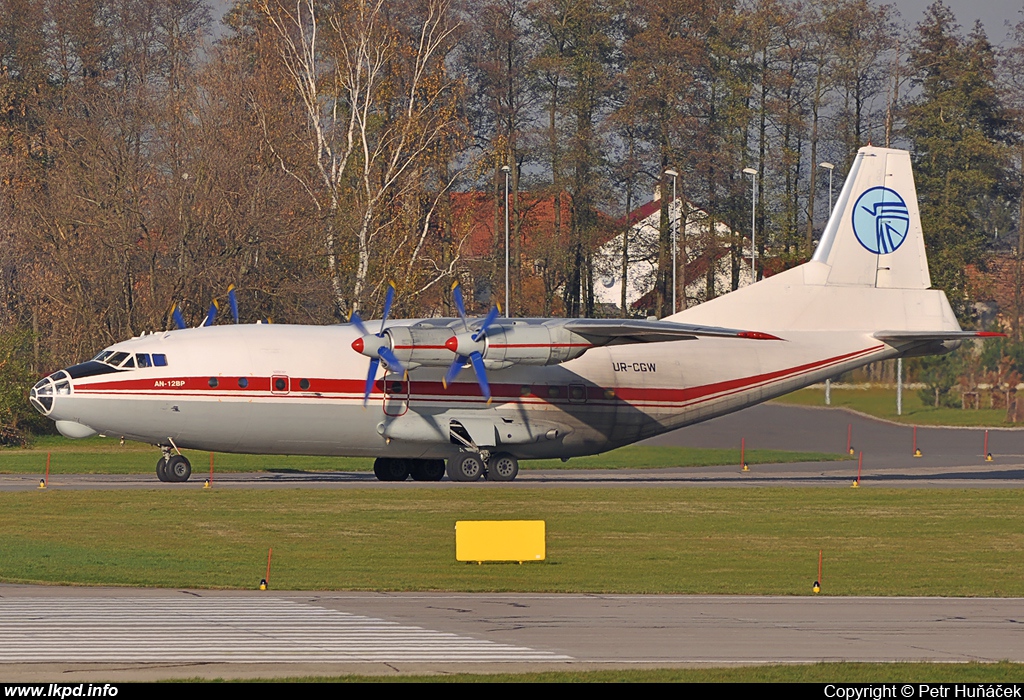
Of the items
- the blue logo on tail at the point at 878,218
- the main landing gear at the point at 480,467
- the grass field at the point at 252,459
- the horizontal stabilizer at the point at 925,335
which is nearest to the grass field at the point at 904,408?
the grass field at the point at 252,459

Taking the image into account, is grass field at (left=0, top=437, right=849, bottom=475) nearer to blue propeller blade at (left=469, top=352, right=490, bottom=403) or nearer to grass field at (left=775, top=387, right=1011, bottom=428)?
grass field at (left=775, top=387, right=1011, bottom=428)

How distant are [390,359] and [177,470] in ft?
22.7

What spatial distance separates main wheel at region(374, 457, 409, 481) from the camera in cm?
3941

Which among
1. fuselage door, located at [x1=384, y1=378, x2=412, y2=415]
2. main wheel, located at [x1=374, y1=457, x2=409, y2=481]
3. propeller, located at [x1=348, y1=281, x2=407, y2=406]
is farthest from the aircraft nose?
main wheel, located at [x1=374, y1=457, x2=409, y2=481]

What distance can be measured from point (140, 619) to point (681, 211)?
6396cm

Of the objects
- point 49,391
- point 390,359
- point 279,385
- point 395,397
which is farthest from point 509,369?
point 49,391

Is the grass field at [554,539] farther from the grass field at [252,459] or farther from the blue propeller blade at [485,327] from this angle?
the grass field at [252,459]

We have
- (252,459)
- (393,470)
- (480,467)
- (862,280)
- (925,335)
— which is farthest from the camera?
(252,459)

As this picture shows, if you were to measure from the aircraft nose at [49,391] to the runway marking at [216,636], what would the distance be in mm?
16752

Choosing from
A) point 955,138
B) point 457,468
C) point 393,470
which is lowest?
point 393,470

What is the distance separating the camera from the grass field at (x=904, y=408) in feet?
172

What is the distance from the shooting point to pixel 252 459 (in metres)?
46.7

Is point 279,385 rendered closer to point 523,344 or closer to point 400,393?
point 400,393
